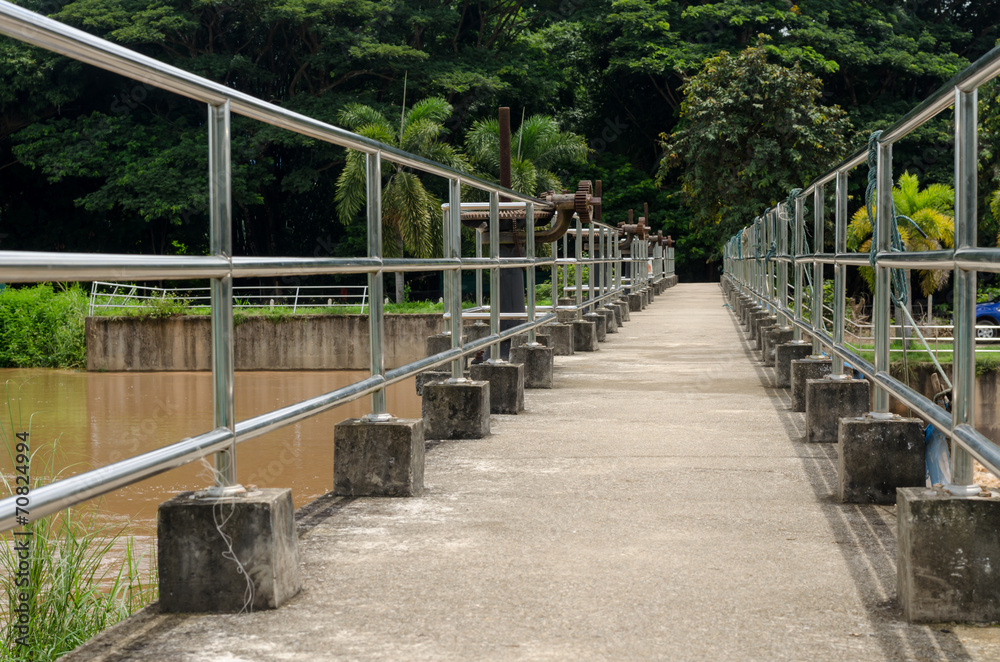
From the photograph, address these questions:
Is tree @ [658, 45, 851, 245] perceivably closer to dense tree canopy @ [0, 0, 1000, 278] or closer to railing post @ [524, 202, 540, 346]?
dense tree canopy @ [0, 0, 1000, 278]

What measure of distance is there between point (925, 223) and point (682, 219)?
70.9 feet

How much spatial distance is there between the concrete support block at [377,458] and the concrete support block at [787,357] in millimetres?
3810

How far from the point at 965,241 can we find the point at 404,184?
28147mm

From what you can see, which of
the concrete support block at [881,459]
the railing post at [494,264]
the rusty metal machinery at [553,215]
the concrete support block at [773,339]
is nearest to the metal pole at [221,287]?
the concrete support block at [881,459]

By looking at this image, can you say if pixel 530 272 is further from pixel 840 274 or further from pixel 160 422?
pixel 160 422

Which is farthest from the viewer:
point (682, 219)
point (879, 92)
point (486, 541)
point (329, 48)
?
point (682, 219)

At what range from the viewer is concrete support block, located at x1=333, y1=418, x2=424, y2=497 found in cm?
377

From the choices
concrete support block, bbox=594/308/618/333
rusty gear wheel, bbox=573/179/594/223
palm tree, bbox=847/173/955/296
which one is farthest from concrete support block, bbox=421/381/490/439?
palm tree, bbox=847/173/955/296

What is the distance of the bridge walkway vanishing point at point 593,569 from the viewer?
2381 millimetres

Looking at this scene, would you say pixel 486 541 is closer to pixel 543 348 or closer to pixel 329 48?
pixel 543 348

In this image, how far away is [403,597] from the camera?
271cm

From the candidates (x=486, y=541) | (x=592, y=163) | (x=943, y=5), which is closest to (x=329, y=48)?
(x=592, y=163)

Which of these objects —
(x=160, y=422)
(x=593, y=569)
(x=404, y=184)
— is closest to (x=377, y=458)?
(x=593, y=569)

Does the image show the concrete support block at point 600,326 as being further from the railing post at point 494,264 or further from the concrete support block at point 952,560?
the concrete support block at point 952,560
